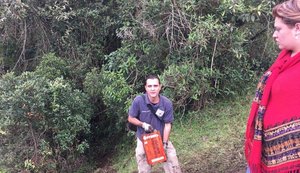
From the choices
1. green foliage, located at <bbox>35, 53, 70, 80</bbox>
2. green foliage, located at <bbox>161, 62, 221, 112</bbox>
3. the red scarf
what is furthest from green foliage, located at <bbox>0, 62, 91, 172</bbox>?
the red scarf

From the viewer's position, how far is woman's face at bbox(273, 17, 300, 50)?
177cm

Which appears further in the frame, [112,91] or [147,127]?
[112,91]

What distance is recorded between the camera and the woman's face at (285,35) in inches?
69.9

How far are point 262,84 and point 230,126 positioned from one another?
13.8 ft

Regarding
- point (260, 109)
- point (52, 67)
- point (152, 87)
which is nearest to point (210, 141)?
point (152, 87)

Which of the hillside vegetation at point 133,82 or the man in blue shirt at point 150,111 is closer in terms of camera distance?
the man in blue shirt at point 150,111

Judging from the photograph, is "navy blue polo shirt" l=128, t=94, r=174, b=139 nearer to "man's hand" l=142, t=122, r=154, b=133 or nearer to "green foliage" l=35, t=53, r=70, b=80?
"man's hand" l=142, t=122, r=154, b=133

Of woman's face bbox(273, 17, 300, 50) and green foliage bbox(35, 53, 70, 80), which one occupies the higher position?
woman's face bbox(273, 17, 300, 50)

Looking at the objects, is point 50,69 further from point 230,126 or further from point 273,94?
point 273,94

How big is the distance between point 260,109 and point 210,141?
3.91 metres

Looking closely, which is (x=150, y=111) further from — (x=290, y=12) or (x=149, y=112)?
(x=290, y=12)

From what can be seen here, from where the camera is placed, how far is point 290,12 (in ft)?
5.71

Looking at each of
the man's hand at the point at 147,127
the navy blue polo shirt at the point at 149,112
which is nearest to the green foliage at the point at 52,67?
the navy blue polo shirt at the point at 149,112

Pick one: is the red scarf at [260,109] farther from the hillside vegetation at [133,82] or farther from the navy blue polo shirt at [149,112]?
the hillside vegetation at [133,82]
